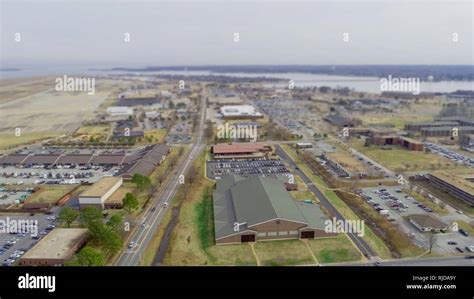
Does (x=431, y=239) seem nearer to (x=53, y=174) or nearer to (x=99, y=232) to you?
(x=99, y=232)

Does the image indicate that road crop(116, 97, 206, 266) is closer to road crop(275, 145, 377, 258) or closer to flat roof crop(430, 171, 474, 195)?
road crop(275, 145, 377, 258)

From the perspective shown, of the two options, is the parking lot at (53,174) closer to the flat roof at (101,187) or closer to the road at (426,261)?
the flat roof at (101,187)

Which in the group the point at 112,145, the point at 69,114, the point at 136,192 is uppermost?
the point at 69,114

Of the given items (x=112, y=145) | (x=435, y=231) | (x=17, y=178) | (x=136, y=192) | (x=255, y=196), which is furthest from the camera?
(x=112, y=145)

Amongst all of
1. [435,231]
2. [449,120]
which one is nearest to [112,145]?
[435,231]

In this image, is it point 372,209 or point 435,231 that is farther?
point 372,209
